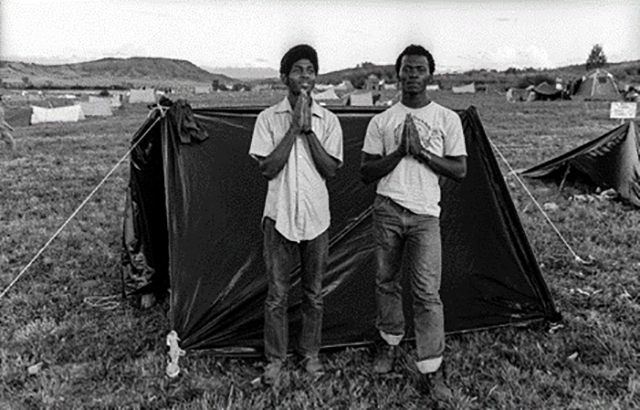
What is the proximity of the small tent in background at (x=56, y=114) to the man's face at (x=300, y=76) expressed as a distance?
79.3 ft

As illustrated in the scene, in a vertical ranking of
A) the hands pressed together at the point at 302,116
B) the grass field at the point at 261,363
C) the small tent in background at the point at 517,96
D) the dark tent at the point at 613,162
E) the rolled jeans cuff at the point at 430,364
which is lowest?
the grass field at the point at 261,363

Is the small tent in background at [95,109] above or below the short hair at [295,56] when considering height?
below

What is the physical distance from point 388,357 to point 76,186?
318 inches

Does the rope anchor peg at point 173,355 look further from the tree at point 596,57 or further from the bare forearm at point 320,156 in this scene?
the tree at point 596,57

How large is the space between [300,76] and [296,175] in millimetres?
542

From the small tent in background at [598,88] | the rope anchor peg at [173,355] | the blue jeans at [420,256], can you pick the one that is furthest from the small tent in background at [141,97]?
the blue jeans at [420,256]

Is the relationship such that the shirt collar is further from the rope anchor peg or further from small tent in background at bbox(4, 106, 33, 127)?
small tent in background at bbox(4, 106, 33, 127)

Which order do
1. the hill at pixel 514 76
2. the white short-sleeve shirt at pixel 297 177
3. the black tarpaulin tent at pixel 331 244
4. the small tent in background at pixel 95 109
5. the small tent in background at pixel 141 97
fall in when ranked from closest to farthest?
the white short-sleeve shirt at pixel 297 177, the black tarpaulin tent at pixel 331 244, the small tent in background at pixel 95 109, the small tent in background at pixel 141 97, the hill at pixel 514 76

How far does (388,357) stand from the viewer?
3.64 meters

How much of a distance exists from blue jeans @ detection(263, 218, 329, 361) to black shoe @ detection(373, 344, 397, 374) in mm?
453

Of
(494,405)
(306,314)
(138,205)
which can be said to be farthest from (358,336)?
(138,205)

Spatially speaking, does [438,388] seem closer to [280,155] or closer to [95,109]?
[280,155]

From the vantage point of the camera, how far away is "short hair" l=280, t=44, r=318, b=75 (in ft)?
10.5

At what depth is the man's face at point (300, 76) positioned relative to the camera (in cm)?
318
